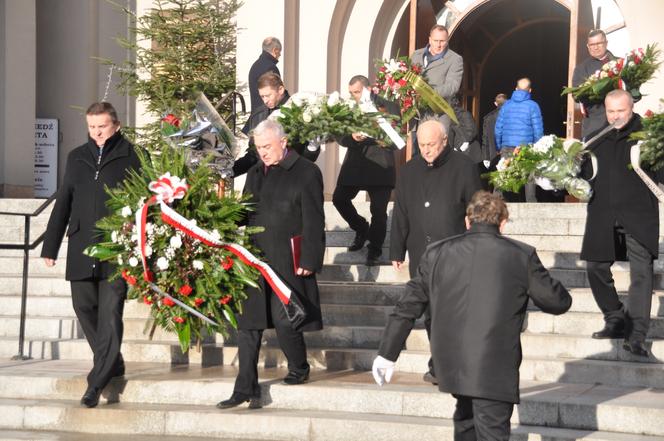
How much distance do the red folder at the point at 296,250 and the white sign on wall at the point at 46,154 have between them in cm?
1136

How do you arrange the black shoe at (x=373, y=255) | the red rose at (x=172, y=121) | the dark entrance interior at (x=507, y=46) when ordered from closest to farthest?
the red rose at (x=172, y=121)
the black shoe at (x=373, y=255)
the dark entrance interior at (x=507, y=46)

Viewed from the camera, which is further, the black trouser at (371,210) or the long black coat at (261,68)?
the long black coat at (261,68)

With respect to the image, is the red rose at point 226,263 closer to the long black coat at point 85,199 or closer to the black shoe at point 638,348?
the long black coat at point 85,199

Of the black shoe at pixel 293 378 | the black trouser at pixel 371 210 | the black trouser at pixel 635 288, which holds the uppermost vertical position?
the black trouser at pixel 371 210

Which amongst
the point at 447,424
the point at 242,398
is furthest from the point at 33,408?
the point at 447,424

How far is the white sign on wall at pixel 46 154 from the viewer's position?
1952 centimetres

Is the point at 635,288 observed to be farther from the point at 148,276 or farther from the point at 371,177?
the point at 148,276

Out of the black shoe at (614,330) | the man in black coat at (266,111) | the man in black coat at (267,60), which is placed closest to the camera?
the black shoe at (614,330)

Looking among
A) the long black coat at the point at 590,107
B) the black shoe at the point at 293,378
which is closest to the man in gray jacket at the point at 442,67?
the long black coat at the point at 590,107

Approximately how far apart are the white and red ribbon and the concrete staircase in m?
0.80

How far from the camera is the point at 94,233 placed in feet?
29.5

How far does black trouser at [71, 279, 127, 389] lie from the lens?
886 centimetres

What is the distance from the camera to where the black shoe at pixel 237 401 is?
8.71 m

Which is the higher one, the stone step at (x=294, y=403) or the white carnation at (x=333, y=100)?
the white carnation at (x=333, y=100)
